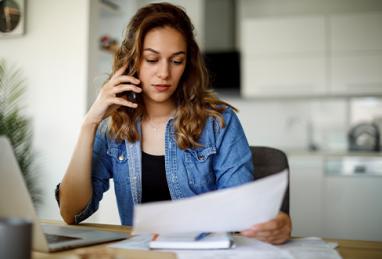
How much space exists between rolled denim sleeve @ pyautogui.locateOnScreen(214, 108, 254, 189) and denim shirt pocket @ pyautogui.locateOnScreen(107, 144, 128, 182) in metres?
0.31

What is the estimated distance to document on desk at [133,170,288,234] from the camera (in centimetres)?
73

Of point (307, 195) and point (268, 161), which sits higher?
point (268, 161)

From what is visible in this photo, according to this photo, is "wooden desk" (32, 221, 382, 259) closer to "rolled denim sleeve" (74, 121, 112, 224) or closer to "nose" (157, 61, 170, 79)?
"rolled denim sleeve" (74, 121, 112, 224)

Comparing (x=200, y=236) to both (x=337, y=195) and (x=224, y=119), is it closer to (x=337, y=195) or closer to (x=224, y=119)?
(x=224, y=119)

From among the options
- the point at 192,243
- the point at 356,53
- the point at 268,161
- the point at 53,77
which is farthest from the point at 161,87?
the point at 356,53

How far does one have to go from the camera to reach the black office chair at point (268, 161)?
156 centimetres

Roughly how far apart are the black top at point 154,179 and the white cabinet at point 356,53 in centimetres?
308

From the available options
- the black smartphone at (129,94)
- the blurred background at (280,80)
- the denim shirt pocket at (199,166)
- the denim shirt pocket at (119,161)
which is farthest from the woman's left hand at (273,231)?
the blurred background at (280,80)

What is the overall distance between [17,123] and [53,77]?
1.28ft

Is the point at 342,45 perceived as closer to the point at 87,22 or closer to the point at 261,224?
the point at 87,22

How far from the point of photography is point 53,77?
9.13 ft

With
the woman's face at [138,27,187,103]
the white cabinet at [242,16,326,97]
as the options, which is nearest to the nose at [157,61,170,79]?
the woman's face at [138,27,187,103]

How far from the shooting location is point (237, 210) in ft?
2.56

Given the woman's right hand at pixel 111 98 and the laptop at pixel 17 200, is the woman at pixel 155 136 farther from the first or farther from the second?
the laptop at pixel 17 200
